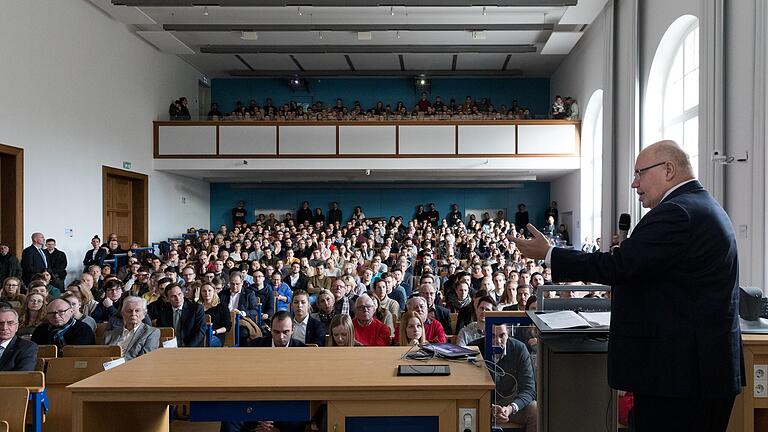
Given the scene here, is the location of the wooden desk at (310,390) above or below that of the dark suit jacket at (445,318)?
above

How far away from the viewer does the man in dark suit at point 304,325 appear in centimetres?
541

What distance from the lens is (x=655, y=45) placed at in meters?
9.22

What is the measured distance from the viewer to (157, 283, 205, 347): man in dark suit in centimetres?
591

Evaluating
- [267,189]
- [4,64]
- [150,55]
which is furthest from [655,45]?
[267,189]

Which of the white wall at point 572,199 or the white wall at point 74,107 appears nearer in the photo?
the white wall at point 74,107

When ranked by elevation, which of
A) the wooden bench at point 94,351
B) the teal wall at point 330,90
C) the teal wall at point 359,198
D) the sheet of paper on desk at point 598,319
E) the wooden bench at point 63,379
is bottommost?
the wooden bench at point 63,379

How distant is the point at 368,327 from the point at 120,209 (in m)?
10.3

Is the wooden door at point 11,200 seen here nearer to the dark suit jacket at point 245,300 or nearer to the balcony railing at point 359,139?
the dark suit jacket at point 245,300

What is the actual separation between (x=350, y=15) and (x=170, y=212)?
6873 millimetres

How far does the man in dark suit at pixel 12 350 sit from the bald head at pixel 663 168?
13.2 feet

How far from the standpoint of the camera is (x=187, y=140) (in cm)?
1488

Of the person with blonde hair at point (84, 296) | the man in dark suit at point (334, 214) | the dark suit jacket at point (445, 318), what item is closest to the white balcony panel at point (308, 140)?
the man in dark suit at point (334, 214)

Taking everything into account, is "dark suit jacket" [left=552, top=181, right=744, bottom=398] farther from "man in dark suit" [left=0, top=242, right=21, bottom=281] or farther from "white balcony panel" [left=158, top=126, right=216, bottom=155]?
"white balcony panel" [left=158, top=126, right=216, bottom=155]

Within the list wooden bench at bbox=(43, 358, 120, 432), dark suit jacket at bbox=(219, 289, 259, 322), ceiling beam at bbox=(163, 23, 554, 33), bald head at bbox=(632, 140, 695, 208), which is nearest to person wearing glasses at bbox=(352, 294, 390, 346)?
wooden bench at bbox=(43, 358, 120, 432)
